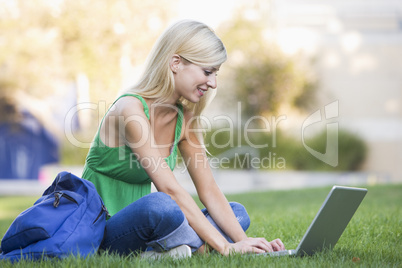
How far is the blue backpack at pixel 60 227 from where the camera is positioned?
8.55 ft

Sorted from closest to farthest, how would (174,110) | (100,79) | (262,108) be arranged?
(174,110)
(262,108)
(100,79)

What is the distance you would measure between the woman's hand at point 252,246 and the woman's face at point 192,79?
89 cm

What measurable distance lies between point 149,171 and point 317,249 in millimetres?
999

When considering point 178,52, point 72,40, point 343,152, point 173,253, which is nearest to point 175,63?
point 178,52

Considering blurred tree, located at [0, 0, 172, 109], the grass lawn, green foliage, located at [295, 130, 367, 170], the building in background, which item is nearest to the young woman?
the grass lawn

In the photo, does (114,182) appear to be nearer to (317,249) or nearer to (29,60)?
(317,249)

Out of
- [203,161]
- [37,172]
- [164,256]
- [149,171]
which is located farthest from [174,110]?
[37,172]

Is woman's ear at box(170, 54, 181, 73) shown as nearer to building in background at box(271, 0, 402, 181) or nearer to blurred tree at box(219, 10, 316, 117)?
blurred tree at box(219, 10, 316, 117)

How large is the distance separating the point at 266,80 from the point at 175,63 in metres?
14.4

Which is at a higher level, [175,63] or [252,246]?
[175,63]

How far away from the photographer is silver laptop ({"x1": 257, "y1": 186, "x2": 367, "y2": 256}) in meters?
2.60

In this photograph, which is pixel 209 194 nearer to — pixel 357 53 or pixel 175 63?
pixel 175 63

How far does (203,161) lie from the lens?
11.2 feet

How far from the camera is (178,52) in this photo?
124 inches
